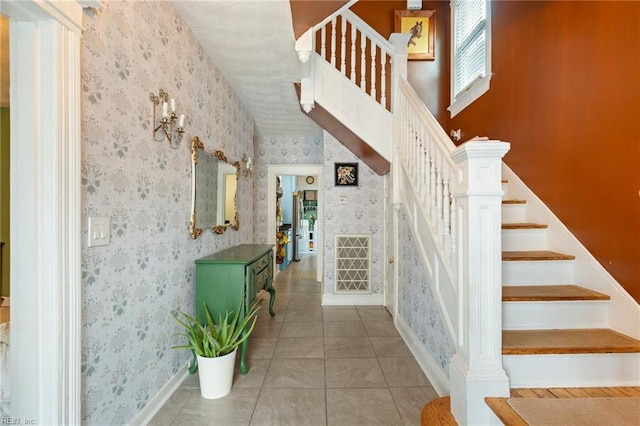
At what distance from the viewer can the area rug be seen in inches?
44.0

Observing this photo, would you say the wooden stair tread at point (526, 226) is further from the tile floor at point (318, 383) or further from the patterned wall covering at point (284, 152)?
the patterned wall covering at point (284, 152)

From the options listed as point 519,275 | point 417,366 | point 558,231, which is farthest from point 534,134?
point 417,366

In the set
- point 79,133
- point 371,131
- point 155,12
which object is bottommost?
point 79,133

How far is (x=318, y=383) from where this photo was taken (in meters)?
2.00

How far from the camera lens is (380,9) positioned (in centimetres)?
385

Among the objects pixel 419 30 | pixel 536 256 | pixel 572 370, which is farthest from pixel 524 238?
pixel 419 30

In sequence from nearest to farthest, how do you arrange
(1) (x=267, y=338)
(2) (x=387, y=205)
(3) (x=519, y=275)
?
(3) (x=519, y=275) → (1) (x=267, y=338) → (2) (x=387, y=205)

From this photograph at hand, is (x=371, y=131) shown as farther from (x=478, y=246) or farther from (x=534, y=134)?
(x=478, y=246)

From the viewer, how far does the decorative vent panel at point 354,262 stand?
12.7ft

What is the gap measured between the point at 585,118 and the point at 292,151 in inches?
141

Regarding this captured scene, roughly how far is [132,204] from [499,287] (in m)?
1.84

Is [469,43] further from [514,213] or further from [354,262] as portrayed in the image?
[354,262]

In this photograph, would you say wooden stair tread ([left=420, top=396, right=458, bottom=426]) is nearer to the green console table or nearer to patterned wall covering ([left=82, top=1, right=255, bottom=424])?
the green console table

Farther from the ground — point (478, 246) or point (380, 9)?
point (380, 9)
